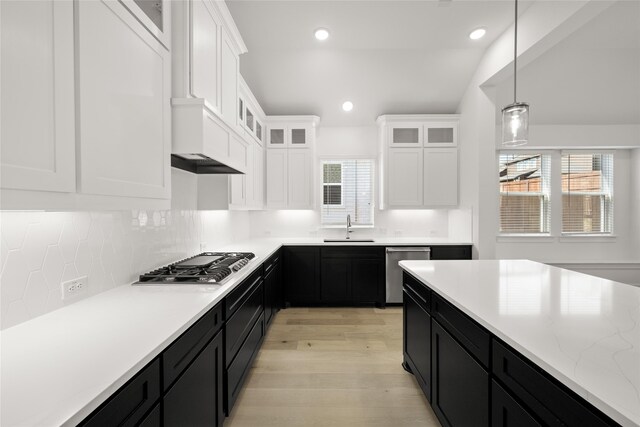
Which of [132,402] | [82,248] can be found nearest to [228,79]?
[82,248]

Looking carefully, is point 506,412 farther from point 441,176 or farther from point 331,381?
point 441,176

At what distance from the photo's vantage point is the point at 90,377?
85cm

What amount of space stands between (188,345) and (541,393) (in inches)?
51.6

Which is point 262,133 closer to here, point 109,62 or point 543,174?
point 109,62

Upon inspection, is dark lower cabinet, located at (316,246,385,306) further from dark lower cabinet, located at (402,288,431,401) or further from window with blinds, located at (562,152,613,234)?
window with blinds, located at (562,152,613,234)

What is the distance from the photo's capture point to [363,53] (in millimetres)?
3852

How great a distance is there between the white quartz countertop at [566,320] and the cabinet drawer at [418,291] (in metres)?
0.10

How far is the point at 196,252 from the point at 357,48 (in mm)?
2942

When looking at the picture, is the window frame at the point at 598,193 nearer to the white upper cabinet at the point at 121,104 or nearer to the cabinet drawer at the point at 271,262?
the cabinet drawer at the point at 271,262

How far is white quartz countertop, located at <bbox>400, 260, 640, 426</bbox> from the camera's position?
816mm

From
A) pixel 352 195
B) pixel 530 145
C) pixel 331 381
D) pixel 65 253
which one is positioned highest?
pixel 530 145

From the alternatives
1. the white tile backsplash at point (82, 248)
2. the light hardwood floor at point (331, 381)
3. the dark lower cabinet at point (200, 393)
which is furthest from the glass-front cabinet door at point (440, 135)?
the dark lower cabinet at point (200, 393)

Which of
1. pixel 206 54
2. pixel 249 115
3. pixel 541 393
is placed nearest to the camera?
pixel 541 393

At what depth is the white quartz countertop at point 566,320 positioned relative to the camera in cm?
82
